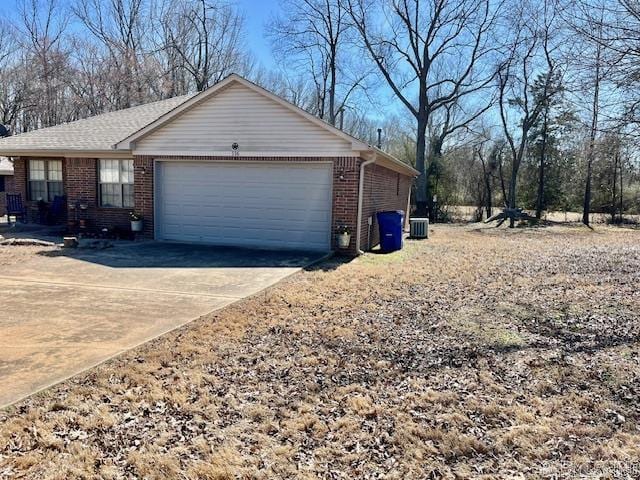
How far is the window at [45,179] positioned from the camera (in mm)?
15164

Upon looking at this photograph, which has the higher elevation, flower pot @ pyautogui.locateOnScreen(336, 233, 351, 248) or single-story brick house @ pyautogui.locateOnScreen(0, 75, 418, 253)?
single-story brick house @ pyautogui.locateOnScreen(0, 75, 418, 253)

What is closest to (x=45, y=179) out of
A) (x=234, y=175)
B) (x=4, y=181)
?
(x=4, y=181)

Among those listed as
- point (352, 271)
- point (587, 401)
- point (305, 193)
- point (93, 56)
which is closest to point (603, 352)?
point (587, 401)

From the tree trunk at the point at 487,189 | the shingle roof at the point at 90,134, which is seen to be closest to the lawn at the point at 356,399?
the shingle roof at the point at 90,134

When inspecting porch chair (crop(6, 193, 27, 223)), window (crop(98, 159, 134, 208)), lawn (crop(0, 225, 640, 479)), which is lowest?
lawn (crop(0, 225, 640, 479))

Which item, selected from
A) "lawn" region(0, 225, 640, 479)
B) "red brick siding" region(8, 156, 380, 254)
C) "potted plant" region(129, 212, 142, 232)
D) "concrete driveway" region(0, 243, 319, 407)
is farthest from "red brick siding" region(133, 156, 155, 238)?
"lawn" region(0, 225, 640, 479)

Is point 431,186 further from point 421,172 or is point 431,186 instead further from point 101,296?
point 101,296

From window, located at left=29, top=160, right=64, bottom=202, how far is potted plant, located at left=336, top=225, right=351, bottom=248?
9.92m

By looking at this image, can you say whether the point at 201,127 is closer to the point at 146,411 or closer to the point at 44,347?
the point at 44,347

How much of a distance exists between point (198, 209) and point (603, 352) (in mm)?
9793

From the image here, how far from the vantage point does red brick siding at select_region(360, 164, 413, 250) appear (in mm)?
11734

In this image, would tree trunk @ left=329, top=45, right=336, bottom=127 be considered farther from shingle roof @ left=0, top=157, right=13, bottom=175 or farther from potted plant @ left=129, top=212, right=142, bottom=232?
potted plant @ left=129, top=212, right=142, bottom=232

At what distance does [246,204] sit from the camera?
38.9ft

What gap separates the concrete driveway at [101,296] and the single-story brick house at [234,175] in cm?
97
